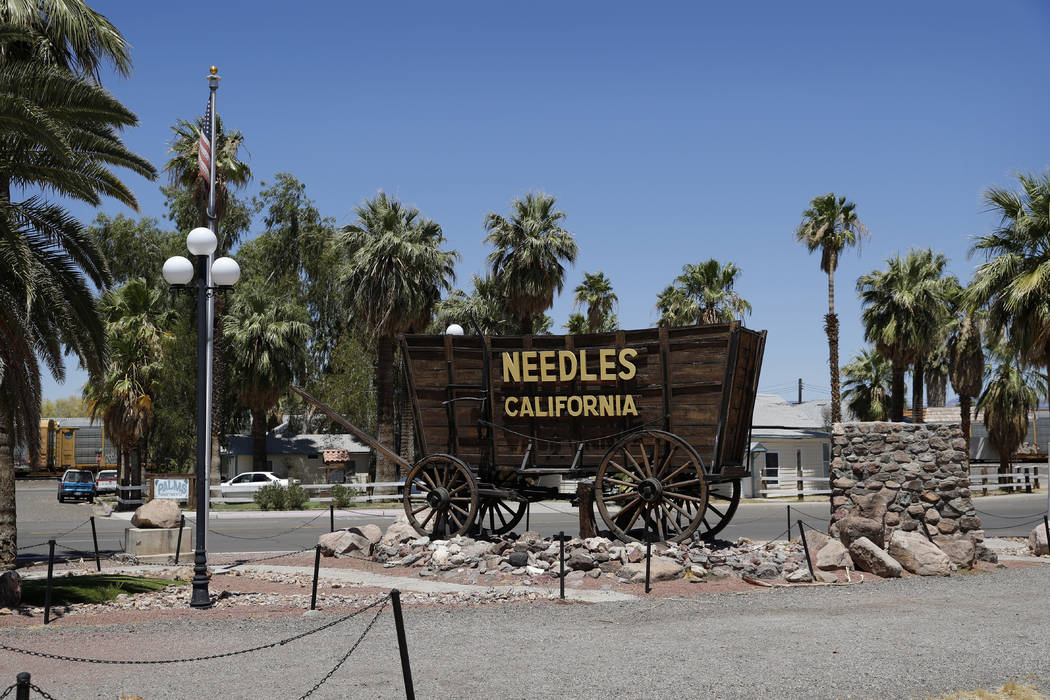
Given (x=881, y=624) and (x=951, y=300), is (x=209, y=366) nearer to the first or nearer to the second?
(x=881, y=624)

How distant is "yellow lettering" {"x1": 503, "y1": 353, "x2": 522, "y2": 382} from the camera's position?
1717cm

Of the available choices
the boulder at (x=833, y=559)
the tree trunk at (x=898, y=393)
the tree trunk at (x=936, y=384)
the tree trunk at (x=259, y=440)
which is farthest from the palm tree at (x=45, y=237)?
the tree trunk at (x=936, y=384)

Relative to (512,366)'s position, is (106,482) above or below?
below

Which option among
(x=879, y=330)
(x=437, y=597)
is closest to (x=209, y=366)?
(x=437, y=597)

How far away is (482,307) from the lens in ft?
146

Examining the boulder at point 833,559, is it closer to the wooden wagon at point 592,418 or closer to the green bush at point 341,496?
the wooden wagon at point 592,418

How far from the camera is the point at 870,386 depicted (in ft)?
177

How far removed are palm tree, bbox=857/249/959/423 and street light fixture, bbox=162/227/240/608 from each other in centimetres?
3306

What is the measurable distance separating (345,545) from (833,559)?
8.35 m

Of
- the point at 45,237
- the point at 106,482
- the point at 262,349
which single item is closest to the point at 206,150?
the point at 45,237

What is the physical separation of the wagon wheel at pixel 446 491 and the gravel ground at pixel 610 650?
5.14m

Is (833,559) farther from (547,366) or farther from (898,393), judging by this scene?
(898,393)

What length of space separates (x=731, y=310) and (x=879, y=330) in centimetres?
628

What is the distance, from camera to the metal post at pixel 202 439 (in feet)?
42.0
